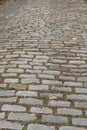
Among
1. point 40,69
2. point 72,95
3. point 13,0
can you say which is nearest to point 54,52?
point 40,69

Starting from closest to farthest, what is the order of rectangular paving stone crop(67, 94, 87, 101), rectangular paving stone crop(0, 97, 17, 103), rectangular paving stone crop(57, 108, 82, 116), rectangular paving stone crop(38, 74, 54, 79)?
rectangular paving stone crop(57, 108, 82, 116) < rectangular paving stone crop(0, 97, 17, 103) < rectangular paving stone crop(67, 94, 87, 101) < rectangular paving stone crop(38, 74, 54, 79)

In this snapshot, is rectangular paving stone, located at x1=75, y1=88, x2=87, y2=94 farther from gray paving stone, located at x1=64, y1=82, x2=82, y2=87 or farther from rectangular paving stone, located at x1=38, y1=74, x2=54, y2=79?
rectangular paving stone, located at x1=38, y1=74, x2=54, y2=79

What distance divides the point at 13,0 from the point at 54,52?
12.9 meters

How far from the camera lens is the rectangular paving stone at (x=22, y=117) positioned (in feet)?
13.6

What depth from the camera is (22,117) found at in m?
4.19

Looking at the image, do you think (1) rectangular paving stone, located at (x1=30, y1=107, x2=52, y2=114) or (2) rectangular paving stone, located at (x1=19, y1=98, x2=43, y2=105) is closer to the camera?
(1) rectangular paving stone, located at (x1=30, y1=107, x2=52, y2=114)

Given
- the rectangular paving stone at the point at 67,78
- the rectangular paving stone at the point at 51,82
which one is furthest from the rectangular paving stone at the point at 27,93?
the rectangular paving stone at the point at 67,78

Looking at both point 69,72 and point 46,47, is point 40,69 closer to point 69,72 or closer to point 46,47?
point 69,72

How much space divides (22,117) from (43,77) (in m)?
1.56

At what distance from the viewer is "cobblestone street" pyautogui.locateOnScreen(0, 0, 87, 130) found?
4168 mm

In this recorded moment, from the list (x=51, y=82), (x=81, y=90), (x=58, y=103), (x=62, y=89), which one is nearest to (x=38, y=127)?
(x=58, y=103)

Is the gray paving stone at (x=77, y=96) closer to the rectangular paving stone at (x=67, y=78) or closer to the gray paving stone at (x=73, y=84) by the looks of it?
the gray paving stone at (x=73, y=84)

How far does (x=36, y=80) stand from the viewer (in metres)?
5.50

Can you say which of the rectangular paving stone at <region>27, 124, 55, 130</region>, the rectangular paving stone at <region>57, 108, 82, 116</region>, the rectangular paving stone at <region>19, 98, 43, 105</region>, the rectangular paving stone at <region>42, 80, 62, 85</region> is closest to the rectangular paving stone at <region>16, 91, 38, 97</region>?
the rectangular paving stone at <region>19, 98, 43, 105</region>
